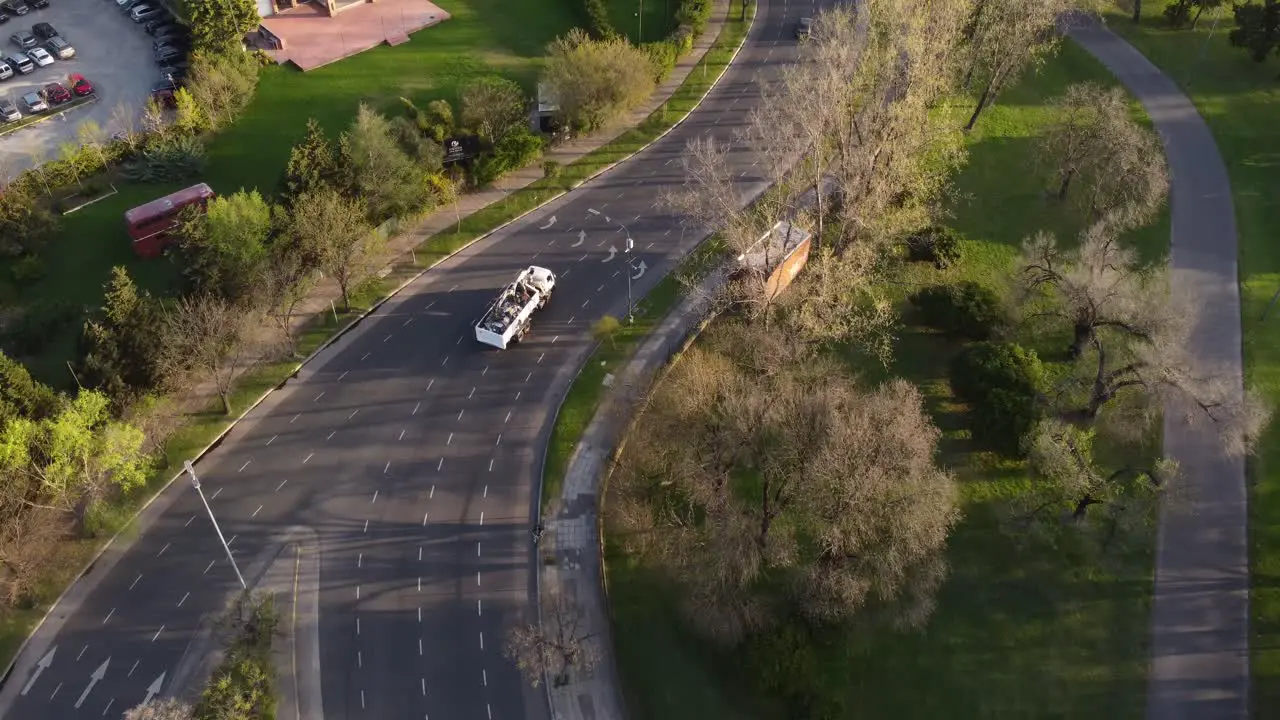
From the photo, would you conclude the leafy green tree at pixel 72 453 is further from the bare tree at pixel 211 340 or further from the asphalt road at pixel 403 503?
the bare tree at pixel 211 340

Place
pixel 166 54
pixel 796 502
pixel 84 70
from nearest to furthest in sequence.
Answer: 1. pixel 796 502
2. pixel 166 54
3. pixel 84 70

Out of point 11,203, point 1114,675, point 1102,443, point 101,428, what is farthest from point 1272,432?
point 11,203

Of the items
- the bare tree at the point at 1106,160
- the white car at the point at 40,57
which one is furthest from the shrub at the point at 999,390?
the white car at the point at 40,57

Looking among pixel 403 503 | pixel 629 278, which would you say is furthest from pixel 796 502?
pixel 629 278

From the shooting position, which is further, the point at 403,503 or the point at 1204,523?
the point at 403,503

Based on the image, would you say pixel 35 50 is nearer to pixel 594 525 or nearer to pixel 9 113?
pixel 9 113
